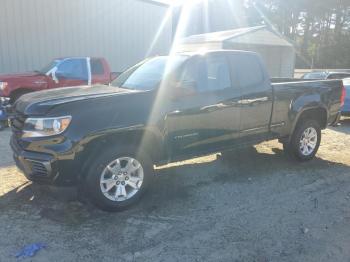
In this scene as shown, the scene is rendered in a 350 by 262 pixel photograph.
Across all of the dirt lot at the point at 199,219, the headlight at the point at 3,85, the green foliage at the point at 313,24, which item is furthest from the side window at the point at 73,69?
the green foliage at the point at 313,24

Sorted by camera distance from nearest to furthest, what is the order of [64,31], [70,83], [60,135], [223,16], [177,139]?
1. [60,135]
2. [177,139]
3. [70,83]
4. [64,31]
5. [223,16]

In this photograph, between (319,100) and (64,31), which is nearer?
(319,100)

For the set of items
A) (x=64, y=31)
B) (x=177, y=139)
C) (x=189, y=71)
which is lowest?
(x=177, y=139)

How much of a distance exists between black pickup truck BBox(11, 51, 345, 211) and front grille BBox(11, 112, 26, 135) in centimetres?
1

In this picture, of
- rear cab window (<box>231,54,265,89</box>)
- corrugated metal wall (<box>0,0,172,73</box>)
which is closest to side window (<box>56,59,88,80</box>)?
corrugated metal wall (<box>0,0,172,73</box>)

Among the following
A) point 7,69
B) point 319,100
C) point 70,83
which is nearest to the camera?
point 319,100

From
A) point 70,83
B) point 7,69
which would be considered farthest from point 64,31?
point 70,83

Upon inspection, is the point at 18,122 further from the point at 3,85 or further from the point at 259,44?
the point at 259,44

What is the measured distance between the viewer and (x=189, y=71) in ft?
15.1

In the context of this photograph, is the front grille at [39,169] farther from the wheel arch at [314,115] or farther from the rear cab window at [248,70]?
the wheel arch at [314,115]

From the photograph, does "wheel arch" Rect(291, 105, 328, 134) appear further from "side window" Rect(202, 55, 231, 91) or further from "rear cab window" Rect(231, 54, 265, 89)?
"side window" Rect(202, 55, 231, 91)

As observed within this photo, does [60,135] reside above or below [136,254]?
above

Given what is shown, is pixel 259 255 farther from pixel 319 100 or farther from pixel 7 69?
pixel 7 69

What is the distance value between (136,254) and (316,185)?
2.95m
